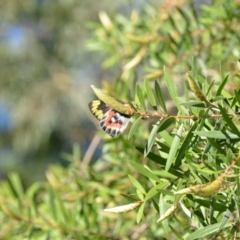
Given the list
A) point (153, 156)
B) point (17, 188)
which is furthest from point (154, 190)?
point (17, 188)

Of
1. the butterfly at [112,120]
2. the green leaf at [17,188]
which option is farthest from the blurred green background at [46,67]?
the butterfly at [112,120]

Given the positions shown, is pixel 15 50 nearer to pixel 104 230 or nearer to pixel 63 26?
pixel 63 26

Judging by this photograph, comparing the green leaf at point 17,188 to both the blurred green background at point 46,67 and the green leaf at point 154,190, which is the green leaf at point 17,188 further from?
the blurred green background at point 46,67

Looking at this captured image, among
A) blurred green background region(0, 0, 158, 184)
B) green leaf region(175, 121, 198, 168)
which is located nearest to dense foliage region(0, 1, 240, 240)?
green leaf region(175, 121, 198, 168)

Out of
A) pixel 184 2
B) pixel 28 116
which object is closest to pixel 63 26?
pixel 28 116

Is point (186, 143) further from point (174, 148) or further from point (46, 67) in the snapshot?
point (46, 67)
